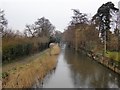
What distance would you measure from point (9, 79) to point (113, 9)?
3618 cm

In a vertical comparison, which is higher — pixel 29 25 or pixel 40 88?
pixel 29 25

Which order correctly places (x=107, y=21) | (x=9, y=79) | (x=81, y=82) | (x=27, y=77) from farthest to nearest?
1. (x=107, y=21)
2. (x=81, y=82)
3. (x=27, y=77)
4. (x=9, y=79)

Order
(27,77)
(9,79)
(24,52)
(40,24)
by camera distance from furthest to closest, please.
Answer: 1. (40,24)
2. (24,52)
3. (27,77)
4. (9,79)

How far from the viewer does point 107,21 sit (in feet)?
152

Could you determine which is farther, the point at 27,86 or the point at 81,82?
the point at 81,82

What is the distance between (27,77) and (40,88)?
42.5 inches

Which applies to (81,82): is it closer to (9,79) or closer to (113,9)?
(9,79)

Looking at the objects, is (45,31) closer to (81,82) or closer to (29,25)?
(29,25)

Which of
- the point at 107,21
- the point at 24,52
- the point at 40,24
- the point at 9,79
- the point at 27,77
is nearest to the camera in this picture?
the point at 9,79

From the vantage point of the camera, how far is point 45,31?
7719cm

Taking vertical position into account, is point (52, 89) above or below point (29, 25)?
below

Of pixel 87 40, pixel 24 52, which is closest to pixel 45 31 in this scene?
pixel 87 40

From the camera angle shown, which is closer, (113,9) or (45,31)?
(113,9)

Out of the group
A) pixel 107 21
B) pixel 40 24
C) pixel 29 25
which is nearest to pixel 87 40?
pixel 107 21
